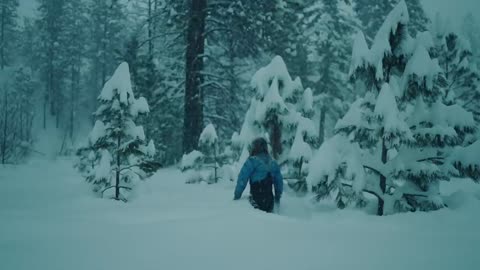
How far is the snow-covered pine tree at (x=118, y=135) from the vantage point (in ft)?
22.8

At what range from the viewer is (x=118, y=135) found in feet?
23.2

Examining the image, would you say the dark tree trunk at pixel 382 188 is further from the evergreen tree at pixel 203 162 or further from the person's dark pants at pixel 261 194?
the evergreen tree at pixel 203 162

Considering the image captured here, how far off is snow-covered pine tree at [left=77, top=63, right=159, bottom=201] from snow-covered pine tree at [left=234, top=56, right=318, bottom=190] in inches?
127

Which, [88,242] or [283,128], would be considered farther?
[283,128]

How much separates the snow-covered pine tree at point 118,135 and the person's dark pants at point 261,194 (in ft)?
8.85

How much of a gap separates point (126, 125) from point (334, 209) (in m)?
4.83

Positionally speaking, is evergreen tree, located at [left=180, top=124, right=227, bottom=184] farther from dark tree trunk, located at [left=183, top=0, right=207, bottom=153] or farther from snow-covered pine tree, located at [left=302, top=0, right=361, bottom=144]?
snow-covered pine tree, located at [left=302, top=0, right=361, bottom=144]

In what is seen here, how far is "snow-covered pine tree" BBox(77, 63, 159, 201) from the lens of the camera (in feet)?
22.8

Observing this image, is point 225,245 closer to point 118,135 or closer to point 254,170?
point 254,170

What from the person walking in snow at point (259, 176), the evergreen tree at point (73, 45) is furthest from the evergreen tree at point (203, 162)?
the evergreen tree at point (73, 45)

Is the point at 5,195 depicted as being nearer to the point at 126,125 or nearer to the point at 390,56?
the point at 126,125

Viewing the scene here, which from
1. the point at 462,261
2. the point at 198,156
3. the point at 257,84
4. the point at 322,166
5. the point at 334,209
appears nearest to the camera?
the point at 462,261

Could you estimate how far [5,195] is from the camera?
24.0 feet

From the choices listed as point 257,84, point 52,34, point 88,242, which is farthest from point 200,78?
point 52,34
